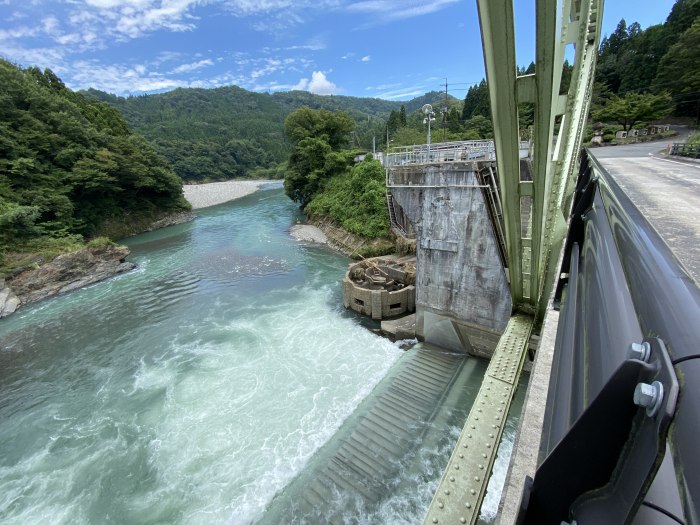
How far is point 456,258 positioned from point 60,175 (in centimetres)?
2693

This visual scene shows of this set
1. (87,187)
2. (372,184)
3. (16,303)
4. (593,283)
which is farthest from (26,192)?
(593,283)

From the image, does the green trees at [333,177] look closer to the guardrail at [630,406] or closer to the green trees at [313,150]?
the green trees at [313,150]

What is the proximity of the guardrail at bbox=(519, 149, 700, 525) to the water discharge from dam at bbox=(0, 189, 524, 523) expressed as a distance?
632 cm

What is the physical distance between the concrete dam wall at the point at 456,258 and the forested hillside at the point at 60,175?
60.9ft

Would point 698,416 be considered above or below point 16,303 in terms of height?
above

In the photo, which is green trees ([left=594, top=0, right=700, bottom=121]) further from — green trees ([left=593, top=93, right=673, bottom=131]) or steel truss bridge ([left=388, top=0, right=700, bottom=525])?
steel truss bridge ([left=388, top=0, right=700, bottom=525])

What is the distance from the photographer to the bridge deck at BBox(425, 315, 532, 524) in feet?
11.6

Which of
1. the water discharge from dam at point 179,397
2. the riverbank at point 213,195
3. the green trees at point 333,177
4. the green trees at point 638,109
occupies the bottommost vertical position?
Answer: the water discharge from dam at point 179,397

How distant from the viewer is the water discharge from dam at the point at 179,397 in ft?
21.2

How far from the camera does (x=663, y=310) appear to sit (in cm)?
65

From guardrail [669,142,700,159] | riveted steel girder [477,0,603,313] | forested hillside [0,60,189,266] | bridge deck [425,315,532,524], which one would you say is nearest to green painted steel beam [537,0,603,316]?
riveted steel girder [477,0,603,313]

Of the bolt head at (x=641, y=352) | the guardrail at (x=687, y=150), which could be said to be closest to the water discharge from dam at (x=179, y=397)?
the bolt head at (x=641, y=352)

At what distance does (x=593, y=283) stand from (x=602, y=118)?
118ft

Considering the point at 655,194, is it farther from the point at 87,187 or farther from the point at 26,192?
the point at 87,187
